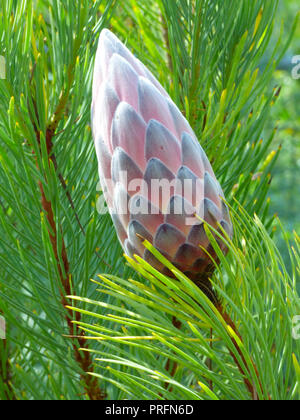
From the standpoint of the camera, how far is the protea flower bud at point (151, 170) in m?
0.34

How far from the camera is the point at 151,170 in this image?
340 mm

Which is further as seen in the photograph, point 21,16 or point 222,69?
point 222,69

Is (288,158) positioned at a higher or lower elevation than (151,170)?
lower

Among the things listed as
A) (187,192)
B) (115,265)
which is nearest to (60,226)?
(115,265)

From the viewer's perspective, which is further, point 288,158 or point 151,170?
point 288,158

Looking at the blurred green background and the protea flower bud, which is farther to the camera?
the blurred green background

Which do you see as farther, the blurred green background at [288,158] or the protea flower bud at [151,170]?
the blurred green background at [288,158]

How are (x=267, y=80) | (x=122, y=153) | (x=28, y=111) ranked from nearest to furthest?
(x=122, y=153)
(x=28, y=111)
(x=267, y=80)

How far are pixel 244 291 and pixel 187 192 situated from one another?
105mm

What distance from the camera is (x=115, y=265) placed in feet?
1.70

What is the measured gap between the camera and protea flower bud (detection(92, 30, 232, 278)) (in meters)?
0.34
